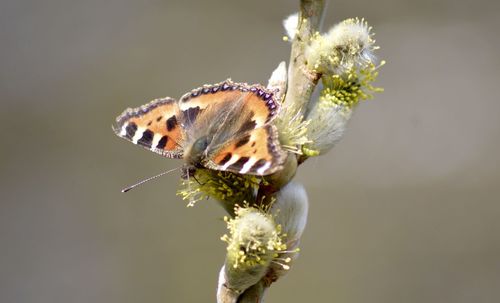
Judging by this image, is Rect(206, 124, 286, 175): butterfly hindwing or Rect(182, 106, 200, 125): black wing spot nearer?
Rect(206, 124, 286, 175): butterfly hindwing

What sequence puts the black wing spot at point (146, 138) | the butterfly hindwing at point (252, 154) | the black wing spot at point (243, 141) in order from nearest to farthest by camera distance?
1. the butterfly hindwing at point (252, 154)
2. the black wing spot at point (243, 141)
3. the black wing spot at point (146, 138)

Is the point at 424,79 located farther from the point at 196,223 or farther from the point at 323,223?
the point at 196,223

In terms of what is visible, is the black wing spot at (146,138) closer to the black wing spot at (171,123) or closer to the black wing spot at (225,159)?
the black wing spot at (171,123)

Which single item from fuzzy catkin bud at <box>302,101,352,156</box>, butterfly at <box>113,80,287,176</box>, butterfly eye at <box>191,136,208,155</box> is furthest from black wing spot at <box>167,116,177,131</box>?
fuzzy catkin bud at <box>302,101,352,156</box>

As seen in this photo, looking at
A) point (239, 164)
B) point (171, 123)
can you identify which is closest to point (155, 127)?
point (171, 123)

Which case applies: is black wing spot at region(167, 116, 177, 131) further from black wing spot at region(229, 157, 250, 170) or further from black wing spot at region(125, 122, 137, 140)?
black wing spot at region(229, 157, 250, 170)

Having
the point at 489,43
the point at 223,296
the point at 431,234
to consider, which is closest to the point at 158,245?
the point at 431,234

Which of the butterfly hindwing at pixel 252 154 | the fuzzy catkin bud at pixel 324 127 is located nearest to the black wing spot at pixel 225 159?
the butterfly hindwing at pixel 252 154
